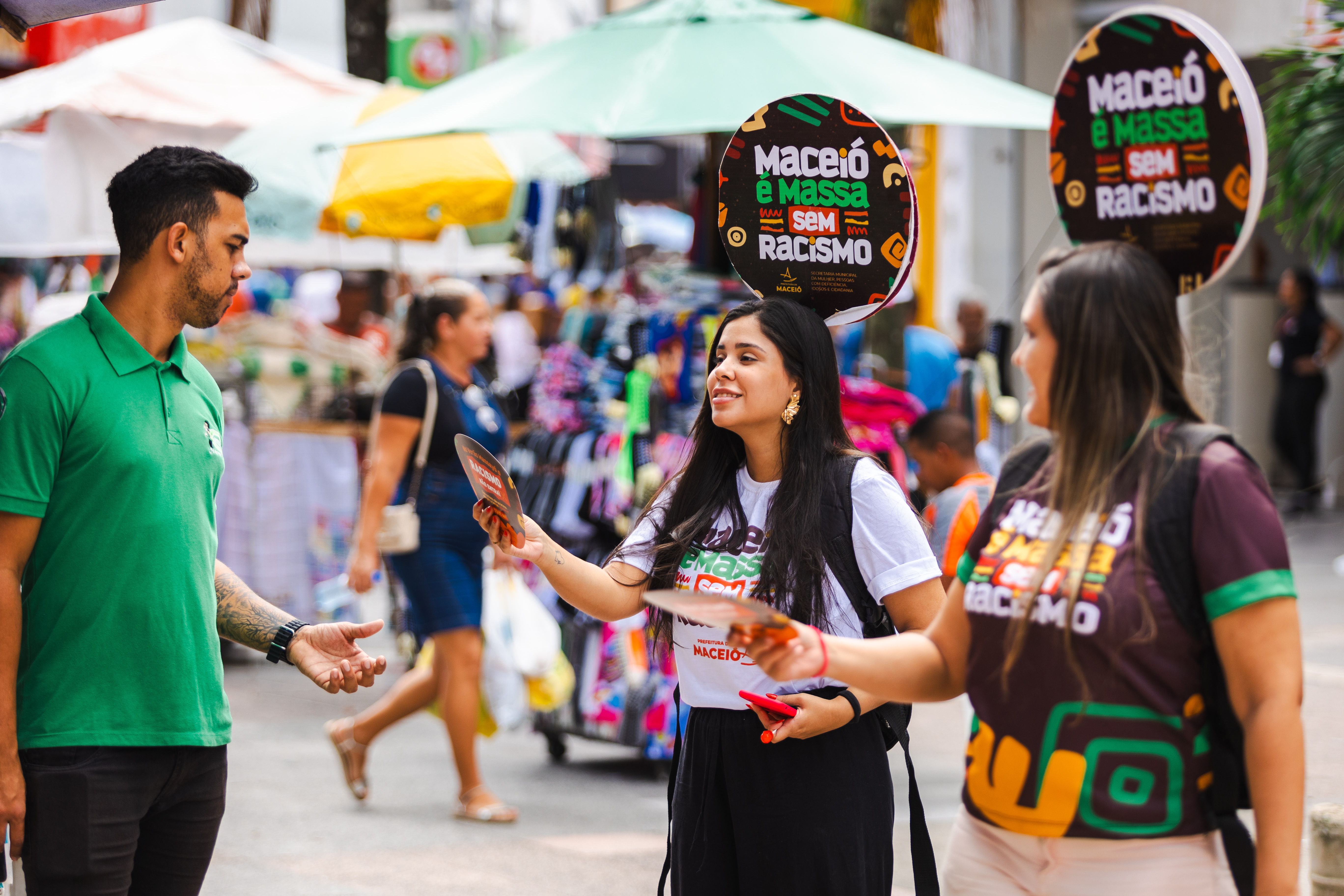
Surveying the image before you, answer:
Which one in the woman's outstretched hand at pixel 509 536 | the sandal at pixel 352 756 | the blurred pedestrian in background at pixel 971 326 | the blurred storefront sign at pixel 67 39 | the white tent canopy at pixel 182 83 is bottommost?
the sandal at pixel 352 756

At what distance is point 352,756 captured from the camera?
612cm

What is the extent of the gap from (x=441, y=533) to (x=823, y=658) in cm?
391

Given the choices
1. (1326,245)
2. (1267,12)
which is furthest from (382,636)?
(1267,12)

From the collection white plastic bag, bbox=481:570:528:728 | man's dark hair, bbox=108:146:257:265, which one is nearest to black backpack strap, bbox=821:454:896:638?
man's dark hair, bbox=108:146:257:265

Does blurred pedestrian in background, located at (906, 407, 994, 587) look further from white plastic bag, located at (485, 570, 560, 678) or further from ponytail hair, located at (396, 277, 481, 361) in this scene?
ponytail hair, located at (396, 277, 481, 361)

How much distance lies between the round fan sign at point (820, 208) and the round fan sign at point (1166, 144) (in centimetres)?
53

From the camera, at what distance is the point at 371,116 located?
749 cm

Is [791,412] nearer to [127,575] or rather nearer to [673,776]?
[673,776]

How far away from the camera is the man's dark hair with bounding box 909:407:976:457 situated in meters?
5.64

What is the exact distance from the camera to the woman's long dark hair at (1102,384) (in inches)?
87.4

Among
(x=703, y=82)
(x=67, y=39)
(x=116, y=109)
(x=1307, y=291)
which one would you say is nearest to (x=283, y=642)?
(x=703, y=82)

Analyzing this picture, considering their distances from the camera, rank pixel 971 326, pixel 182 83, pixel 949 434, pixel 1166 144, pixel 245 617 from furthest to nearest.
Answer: pixel 971 326, pixel 182 83, pixel 949 434, pixel 245 617, pixel 1166 144

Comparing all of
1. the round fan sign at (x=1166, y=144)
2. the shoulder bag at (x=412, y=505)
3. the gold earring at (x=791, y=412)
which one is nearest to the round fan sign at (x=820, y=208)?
the gold earring at (x=791, y=412)

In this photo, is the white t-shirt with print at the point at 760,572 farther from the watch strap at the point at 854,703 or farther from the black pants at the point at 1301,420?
the black pants at the point at 1301,420
